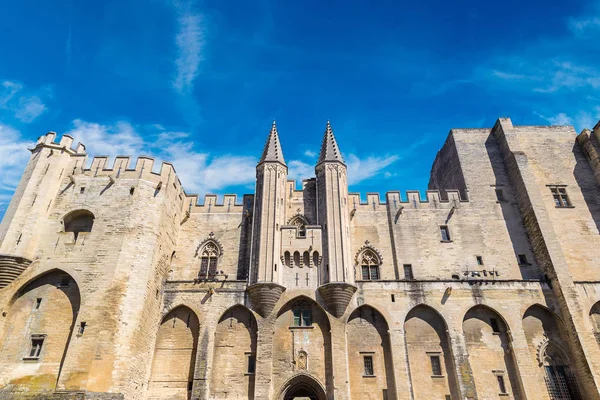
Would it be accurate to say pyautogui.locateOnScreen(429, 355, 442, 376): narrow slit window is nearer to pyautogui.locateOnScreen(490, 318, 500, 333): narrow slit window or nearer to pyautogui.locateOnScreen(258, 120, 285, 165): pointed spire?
pyautogui.locateOnScreen(490, 318, 500, 333): narrow slit window

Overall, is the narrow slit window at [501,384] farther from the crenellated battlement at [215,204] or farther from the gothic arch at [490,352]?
the crenellated battlement at [215,204]

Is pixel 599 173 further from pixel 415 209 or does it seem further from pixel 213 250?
pixel 213 250

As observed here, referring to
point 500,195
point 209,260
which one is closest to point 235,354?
point 209,260

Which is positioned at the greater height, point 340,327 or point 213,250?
point 213,250

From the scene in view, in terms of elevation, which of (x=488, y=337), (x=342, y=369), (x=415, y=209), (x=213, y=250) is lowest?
(x=342, y=369)

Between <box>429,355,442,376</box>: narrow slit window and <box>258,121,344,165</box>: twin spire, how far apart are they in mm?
12712

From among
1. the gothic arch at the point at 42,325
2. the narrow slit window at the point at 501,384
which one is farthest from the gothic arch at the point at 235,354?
the narrow slit window at the point at 501,384

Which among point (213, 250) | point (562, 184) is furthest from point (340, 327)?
point (562, 184)

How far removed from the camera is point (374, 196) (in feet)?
91.3

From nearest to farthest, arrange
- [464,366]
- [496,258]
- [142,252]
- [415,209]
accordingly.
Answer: [464,366] → [142,252] → [496,258] → [415,209]

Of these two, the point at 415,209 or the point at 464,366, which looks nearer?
the point at 464,366

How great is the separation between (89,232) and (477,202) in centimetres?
2376

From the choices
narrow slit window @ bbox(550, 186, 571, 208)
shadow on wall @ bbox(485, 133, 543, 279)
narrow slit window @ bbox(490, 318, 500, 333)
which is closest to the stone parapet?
narrow slit window @ bbox(490, 318, 500, 333)

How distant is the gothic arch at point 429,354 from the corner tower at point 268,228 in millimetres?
7317
